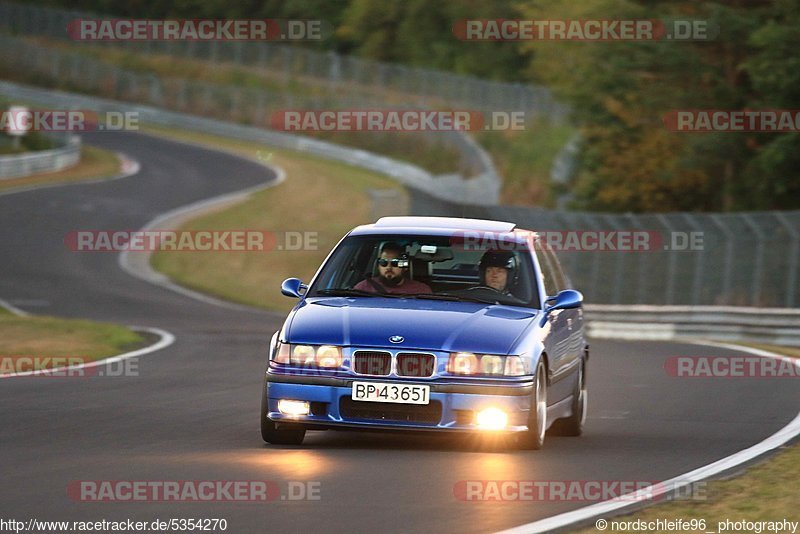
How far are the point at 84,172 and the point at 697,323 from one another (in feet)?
120

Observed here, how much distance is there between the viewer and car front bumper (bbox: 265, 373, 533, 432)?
10375 millimetres

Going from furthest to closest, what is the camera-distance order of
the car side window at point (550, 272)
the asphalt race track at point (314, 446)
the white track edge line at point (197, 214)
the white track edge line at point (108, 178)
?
the white track edge line at point (108, 178) < the white track edge line at point (197, 214) < the car side window at point (550, 272) < the asphalt race track at point (314, 446)

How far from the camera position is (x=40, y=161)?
2350 inches

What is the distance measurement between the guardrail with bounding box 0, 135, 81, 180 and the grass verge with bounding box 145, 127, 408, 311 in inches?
317

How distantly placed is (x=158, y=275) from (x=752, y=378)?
2313 cm

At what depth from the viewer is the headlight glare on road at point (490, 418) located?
10414mm

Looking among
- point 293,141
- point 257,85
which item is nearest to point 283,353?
point 293,141

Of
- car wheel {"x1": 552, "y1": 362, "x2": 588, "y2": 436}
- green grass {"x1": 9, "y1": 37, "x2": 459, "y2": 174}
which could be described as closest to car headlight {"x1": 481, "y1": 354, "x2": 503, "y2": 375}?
car wheel {"x1": 552, "y1": 362, "x2": 588, "y2": 436}

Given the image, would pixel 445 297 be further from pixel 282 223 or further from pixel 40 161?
pixel 40 161

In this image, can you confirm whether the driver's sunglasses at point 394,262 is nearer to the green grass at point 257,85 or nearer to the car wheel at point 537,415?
the car wheel at point 537,415

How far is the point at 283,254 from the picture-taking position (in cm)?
4450

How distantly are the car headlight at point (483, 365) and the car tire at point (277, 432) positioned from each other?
111cm

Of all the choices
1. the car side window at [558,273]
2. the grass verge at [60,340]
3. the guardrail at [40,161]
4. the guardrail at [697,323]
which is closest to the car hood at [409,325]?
the car side window at [558,273]

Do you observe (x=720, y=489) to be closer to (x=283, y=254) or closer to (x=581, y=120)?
(x=283, y=254)
